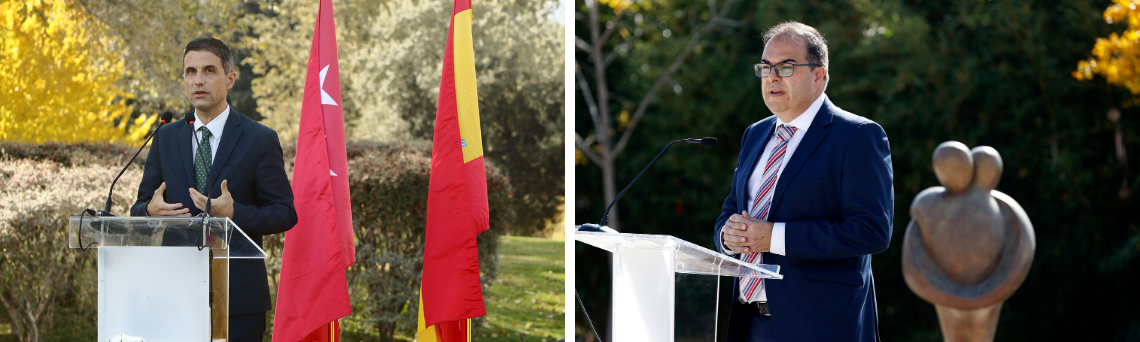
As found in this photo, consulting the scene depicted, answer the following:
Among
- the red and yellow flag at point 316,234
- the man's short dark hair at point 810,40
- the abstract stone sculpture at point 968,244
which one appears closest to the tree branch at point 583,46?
the red and yellow flag at point 316,234

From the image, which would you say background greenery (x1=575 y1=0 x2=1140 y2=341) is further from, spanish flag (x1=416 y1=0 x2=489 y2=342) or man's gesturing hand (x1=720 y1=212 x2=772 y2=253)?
man's gesturing hand (x1=720 y1=212 x2=772 y2=253)

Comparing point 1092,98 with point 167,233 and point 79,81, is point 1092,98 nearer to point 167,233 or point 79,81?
point 167,233

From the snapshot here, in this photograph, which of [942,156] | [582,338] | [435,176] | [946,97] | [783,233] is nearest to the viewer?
[942,156]

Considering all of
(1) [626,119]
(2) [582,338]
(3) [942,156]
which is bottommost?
(2) [582,338]

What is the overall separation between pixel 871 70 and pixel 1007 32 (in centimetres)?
80

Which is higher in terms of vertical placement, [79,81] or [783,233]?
[79,81]

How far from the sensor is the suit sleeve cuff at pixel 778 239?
190 centimetres

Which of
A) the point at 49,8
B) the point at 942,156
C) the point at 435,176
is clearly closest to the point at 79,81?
the point at 49,8

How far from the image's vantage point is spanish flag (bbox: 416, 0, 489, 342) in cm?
311

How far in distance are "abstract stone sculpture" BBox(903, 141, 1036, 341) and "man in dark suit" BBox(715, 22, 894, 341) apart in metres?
0.63

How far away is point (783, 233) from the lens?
190cm

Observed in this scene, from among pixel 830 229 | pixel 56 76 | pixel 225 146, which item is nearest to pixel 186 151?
pixel 225 146

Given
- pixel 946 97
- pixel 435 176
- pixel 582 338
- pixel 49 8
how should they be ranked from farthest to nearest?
pixel 582 338
pixel 946 97
pixel 49 8
pixel 435 176

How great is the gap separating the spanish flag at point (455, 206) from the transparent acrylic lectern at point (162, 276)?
4.08 ft
